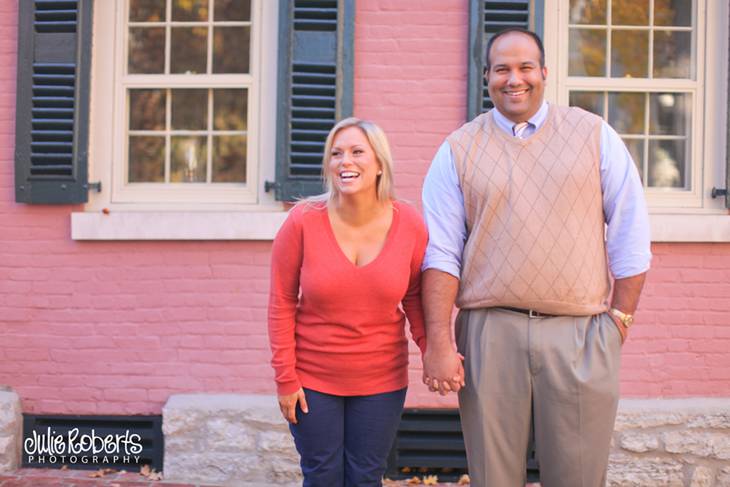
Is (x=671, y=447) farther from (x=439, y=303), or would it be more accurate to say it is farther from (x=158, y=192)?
(x=158, y=192)

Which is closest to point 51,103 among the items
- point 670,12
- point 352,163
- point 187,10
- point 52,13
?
point 52,13

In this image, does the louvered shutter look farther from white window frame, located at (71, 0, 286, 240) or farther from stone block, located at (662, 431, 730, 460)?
stone block, located at (662, 431, 730, 460)

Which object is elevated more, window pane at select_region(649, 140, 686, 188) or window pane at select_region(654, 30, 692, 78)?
window pane at select_region(654, 30, 692, 78)

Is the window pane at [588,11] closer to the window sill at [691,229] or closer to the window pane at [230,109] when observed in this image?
the window sill at [691,229]

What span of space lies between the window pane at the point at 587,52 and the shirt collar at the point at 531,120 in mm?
2438

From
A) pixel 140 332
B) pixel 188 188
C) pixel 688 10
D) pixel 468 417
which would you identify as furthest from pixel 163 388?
pixel 688 10

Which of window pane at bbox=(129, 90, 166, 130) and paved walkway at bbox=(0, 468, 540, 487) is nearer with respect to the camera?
paved walkway at bbox=(0, 468, 540, 487)

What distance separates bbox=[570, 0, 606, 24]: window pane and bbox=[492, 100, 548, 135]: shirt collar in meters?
2.54

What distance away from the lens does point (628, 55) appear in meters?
5.32

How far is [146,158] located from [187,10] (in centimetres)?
94

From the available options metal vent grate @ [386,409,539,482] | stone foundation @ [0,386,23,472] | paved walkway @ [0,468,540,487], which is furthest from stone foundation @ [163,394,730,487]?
stone foundation @ [0,386,23,472]

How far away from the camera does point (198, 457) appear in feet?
16.4

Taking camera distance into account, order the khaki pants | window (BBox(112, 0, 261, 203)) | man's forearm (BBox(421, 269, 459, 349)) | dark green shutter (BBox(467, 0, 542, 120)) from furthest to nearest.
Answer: window (BBox(112, 0, 261, 203)) < dark green shutter (BBox(467, 0, 542, 120)) < man's forearm (BBox(421, 269, 459, 349)) < the khaki pants

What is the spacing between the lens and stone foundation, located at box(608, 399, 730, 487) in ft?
16.2
